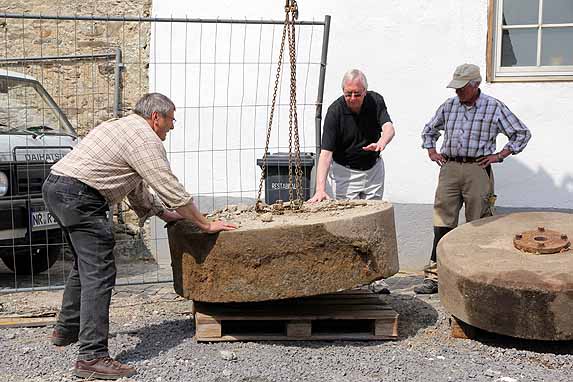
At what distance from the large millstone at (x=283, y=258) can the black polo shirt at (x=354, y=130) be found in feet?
4.55

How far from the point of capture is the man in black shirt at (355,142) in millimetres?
5902

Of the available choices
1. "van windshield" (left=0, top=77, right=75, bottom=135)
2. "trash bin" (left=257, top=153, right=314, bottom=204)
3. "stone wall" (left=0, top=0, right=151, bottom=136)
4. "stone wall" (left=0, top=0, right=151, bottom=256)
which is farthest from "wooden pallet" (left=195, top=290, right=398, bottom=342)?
"stone wall" (left=0, top=0, right=151, bottom=136)

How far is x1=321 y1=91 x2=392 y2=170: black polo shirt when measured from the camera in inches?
236

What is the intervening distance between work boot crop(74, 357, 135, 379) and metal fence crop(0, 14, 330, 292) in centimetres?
232

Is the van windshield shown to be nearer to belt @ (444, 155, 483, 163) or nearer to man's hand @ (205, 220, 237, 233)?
man's hand @ (205, 220, 237, 233)

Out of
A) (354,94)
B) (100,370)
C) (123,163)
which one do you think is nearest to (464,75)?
(354,94)

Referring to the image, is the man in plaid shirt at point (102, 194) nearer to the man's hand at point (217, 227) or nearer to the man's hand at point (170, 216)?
the man's hand at point (217, 227)

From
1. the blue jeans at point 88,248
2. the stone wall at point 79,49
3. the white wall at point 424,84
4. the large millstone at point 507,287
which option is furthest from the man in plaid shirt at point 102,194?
the stone wall at point 79,49

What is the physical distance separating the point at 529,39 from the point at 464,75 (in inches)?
57.0

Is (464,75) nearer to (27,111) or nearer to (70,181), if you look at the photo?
(70,181)

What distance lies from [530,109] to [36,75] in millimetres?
5409

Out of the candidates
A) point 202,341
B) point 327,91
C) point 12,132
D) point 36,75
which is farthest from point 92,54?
point 202,341

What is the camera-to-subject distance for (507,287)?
4430mm

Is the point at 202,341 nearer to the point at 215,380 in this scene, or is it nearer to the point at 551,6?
the point at 215,380
